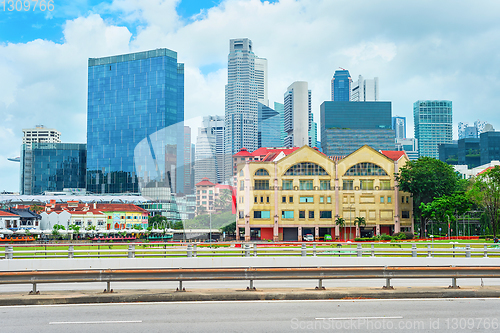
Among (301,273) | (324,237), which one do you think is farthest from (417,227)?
(301,273)

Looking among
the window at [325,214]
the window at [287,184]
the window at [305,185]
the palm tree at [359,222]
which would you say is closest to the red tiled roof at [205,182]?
the window at [287,184]

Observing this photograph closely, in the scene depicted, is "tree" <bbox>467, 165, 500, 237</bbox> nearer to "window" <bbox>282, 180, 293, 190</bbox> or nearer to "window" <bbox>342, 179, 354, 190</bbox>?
"window" <bbox>342, 179, 354, 190</bbox>

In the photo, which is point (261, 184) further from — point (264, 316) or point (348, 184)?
point (264, 316)

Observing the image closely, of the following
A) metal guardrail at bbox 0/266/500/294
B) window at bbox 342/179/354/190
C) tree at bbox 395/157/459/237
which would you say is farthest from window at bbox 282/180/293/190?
metal guardrail at bbox 0/266/500/294

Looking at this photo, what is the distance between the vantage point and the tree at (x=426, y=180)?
9462cm

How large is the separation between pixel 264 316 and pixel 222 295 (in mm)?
3013

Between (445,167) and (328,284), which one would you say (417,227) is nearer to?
(445,167)

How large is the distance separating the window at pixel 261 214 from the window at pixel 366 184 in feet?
65.5

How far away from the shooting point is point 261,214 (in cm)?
10288

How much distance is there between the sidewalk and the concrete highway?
39 cm

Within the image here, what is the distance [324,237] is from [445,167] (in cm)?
2781

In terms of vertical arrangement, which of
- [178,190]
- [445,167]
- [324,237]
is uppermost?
[445,167]

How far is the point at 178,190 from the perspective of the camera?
19469 mm

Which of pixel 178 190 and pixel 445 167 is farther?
pixel 445 167
